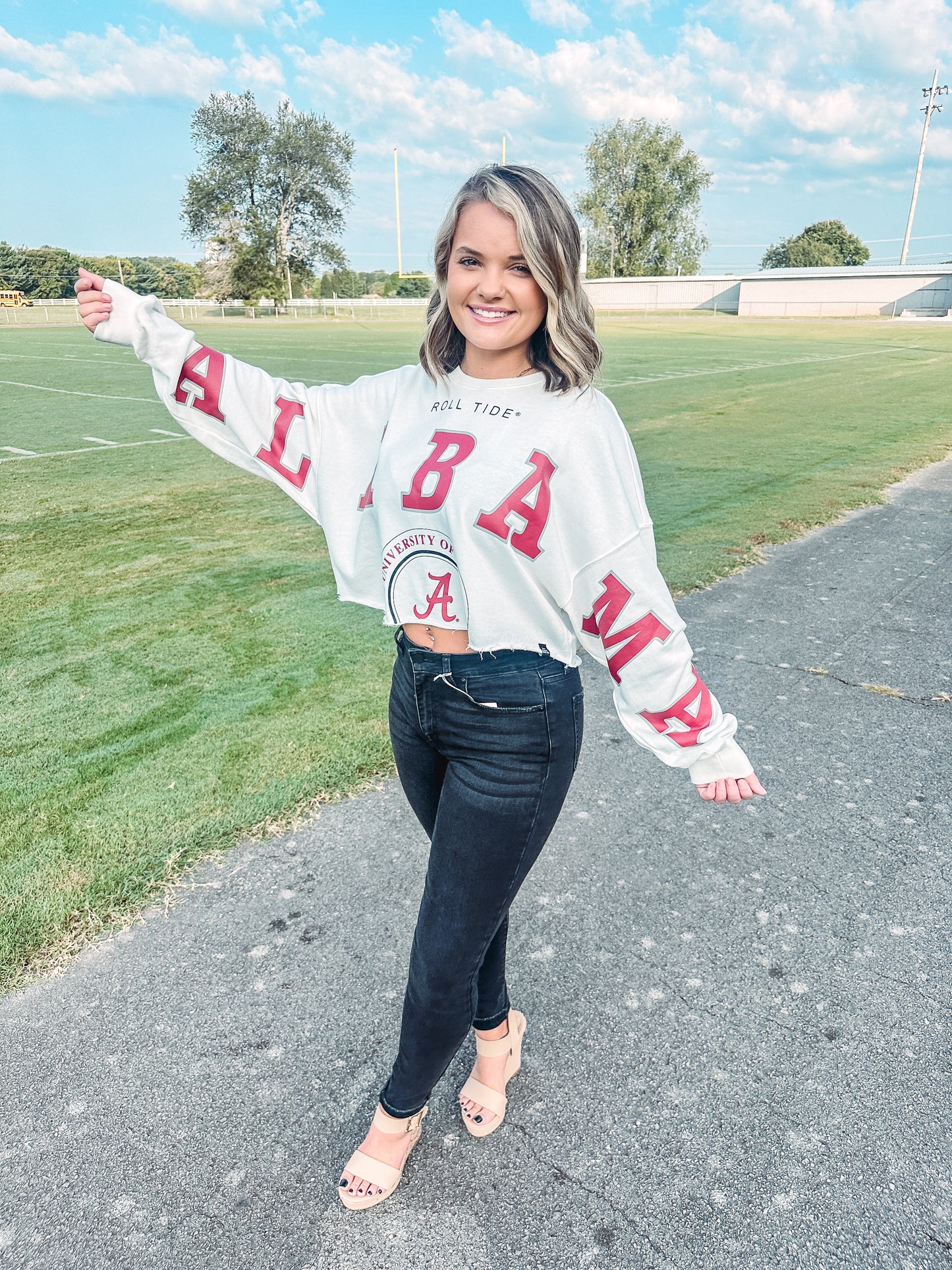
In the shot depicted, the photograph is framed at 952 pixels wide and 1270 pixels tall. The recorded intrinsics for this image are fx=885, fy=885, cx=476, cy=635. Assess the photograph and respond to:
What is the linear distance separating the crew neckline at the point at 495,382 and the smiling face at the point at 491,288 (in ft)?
0.13

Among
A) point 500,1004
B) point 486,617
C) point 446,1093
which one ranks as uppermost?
point 486,617

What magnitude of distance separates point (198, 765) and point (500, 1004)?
193cm

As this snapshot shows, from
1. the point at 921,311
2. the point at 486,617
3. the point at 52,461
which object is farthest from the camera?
the point at 921,311

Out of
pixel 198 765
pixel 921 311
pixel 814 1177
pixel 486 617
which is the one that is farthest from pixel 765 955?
pixel 921 311

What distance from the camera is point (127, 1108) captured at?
2.14m

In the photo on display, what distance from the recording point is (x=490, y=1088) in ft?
7.14

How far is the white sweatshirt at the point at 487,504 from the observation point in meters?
1.80

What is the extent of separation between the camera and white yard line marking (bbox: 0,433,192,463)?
10.5 metres

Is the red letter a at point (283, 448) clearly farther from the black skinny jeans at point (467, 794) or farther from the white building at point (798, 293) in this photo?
the white building at point (798, 293)

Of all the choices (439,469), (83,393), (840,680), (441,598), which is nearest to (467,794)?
(441,598)

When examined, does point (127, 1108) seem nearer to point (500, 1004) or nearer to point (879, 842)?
point (500, 1004)

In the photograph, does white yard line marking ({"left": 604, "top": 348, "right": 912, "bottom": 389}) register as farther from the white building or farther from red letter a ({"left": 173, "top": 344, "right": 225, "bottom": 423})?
the white building

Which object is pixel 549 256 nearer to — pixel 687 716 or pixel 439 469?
pixel 439 469

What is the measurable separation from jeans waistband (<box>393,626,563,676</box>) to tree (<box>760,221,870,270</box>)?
99272 millimetres
